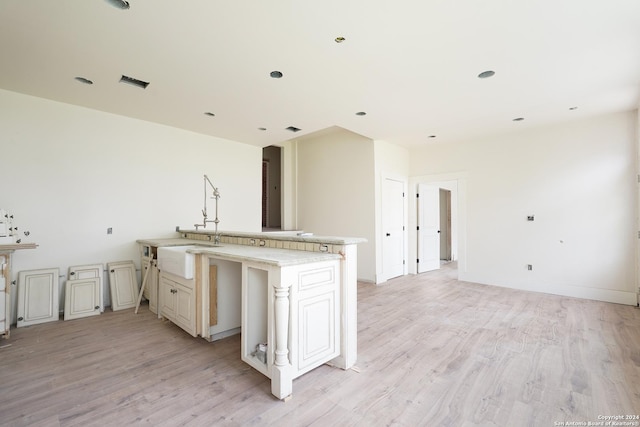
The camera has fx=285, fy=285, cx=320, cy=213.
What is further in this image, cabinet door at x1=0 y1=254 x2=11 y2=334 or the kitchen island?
cabinet door at x1=0 y1=254 x2=11 y2=334

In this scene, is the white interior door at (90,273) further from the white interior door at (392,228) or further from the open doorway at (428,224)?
the open doorway at (428,224)

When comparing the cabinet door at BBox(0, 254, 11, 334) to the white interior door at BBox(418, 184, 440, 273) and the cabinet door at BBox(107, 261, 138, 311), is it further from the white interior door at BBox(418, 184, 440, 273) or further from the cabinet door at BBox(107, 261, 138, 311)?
the white interior door at BBox(418, 184, 440, 273)

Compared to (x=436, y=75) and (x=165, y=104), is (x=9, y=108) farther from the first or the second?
(x=436, y=75)

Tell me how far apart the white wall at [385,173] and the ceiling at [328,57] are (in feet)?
4.18

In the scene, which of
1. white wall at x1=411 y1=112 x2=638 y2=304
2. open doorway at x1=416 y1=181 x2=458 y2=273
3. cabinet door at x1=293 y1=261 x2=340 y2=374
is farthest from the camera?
open doorway at x1=416 y1=181 x2=458 y2=273

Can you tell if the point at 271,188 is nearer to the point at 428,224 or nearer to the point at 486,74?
the point at 428,224

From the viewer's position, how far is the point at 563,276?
14.5 feet

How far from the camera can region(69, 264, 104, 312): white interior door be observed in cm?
357

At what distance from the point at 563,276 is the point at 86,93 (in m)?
7.01

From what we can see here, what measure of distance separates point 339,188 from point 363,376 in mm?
3983

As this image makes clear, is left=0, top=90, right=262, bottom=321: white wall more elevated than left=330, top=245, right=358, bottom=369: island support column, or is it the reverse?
left=0, top=90, right=262, bottom=321: white wall

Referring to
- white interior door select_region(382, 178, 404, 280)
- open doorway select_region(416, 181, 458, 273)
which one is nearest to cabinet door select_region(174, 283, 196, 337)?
white interior door select_region(382, 178, 404, 280)

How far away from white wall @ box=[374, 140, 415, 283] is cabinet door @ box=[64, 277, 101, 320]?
415 centimetres

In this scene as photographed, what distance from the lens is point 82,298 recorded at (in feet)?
11.6
